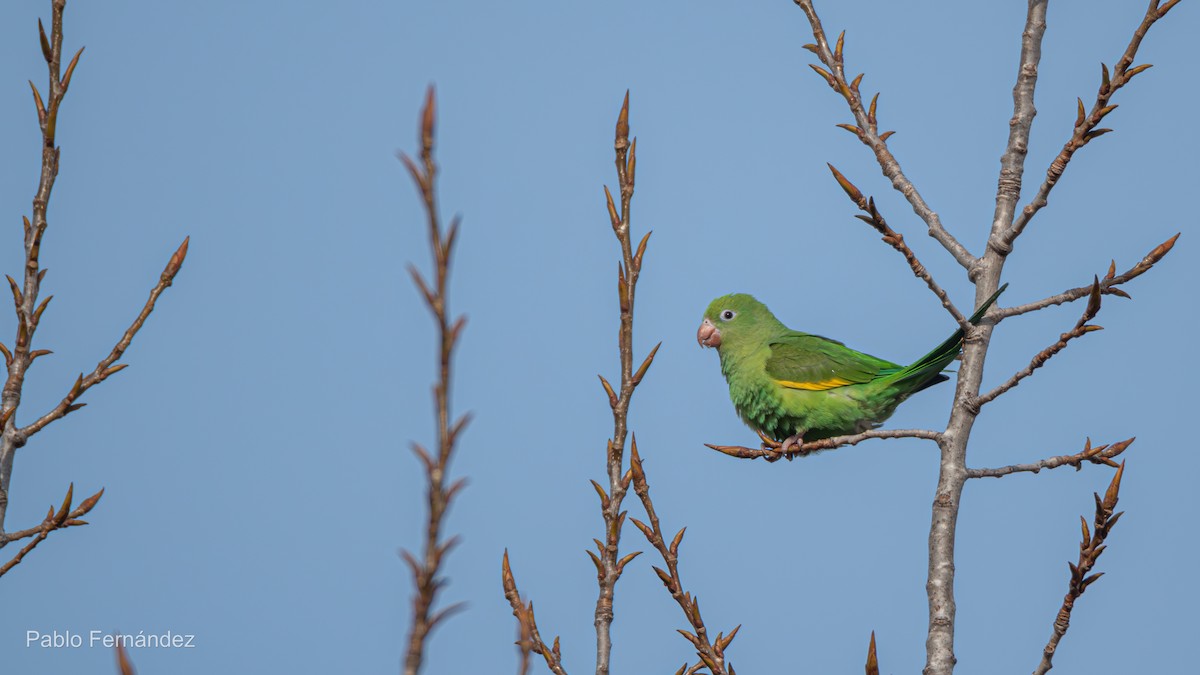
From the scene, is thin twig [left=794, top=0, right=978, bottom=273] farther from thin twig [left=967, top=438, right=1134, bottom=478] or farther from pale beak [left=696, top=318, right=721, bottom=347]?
pale beak [left=696, top=318, right=721, bottom=347]

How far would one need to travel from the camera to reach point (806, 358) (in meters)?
8.36

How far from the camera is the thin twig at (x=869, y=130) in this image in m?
4.93

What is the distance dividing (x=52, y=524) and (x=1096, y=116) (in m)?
4.32

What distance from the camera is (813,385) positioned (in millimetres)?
8094

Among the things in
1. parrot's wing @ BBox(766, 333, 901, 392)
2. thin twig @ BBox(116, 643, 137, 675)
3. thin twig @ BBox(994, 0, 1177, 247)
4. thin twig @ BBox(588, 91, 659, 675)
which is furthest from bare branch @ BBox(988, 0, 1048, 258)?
thin twig @ BBox(116, 643, 137, 675)

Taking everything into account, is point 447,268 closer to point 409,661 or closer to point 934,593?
point 409,661

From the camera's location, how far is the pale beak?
9.38 meters

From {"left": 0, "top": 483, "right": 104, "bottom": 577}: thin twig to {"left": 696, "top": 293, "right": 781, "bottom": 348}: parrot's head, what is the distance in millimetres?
5923

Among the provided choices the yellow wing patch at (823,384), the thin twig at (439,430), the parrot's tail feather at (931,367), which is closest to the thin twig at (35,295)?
the thin twig at (439,430)

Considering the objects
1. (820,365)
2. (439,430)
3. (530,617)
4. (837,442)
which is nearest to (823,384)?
(820,365)

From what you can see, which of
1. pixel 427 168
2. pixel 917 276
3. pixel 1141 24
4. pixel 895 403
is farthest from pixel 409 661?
pixel 895 403

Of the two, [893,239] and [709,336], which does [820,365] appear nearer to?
[709,336]

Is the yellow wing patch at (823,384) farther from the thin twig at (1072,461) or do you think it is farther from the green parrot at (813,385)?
the thin twig at (1072,461)

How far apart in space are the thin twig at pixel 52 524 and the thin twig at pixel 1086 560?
355cm
